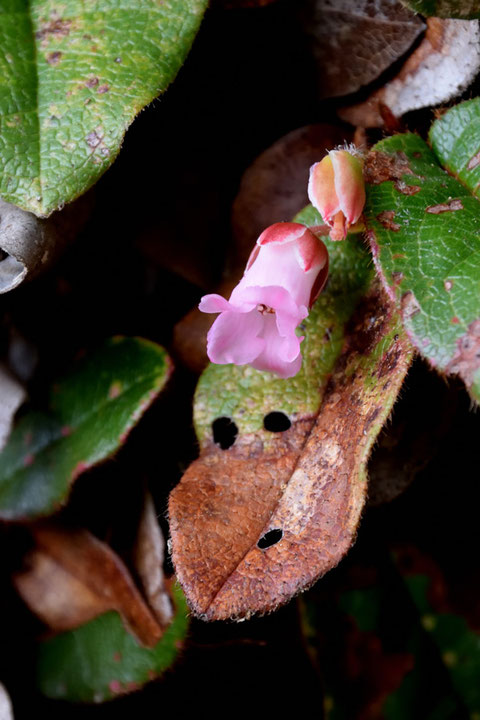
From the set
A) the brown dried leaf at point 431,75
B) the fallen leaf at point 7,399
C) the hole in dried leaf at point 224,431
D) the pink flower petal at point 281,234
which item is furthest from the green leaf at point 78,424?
the brown dried leaf at point 431,75

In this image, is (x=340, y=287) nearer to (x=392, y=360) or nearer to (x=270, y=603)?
(x=392, y=360)

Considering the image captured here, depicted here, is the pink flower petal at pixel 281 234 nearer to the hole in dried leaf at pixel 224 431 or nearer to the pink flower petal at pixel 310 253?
the pink flower petal at pixel 310 253

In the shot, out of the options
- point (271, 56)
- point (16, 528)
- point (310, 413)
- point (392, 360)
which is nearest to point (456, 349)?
point (392, 360)

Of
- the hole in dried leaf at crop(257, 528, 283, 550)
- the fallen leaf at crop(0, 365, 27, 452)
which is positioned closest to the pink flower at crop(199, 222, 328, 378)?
the hole in dried leaf at crop(257, 528, 283, 550)

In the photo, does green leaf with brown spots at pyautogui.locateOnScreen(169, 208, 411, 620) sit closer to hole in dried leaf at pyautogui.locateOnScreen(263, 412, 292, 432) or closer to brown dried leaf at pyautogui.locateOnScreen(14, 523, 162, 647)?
hole in dried leaf at pyautogui.locateOnScreen(263, 412, 292, 432)

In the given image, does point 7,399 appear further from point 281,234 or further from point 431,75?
point 431,75

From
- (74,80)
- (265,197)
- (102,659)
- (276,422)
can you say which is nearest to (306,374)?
(276,422)
